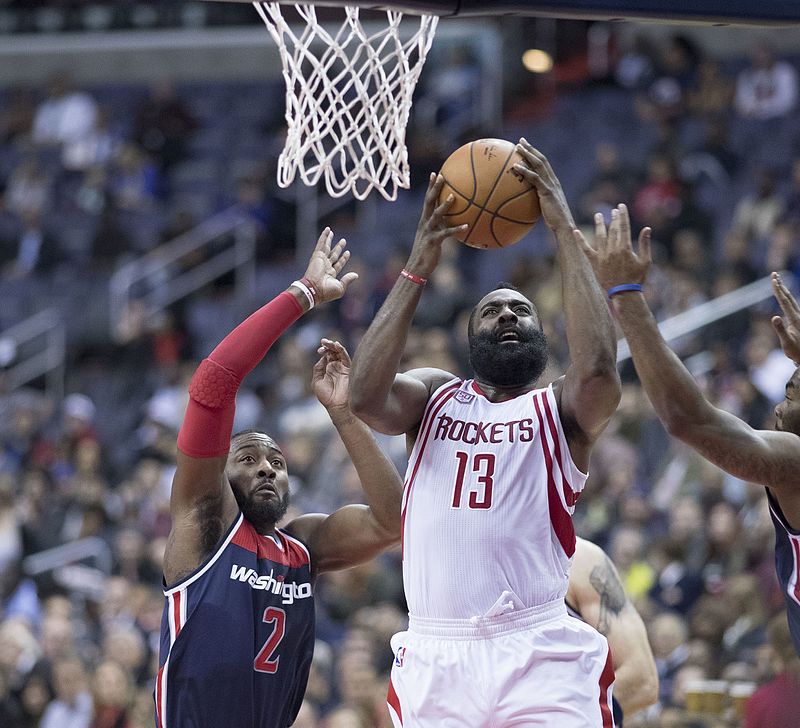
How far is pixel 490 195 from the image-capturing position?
181 inches

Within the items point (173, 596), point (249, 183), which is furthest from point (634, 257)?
point (249, 183)

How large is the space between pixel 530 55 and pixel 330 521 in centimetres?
1170

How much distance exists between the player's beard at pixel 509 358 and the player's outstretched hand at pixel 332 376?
740mm

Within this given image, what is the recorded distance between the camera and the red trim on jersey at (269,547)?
16.7 ft

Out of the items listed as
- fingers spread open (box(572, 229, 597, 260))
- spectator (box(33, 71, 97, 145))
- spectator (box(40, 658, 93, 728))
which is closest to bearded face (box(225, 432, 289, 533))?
fingers spread open (box(572, 229, 597, 260))

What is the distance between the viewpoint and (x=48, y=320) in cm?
1501

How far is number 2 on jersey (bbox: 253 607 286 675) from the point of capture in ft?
16.3

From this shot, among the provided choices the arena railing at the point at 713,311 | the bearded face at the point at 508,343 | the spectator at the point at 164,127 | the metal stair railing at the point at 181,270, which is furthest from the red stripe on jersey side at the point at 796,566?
the spectator at the point at 164,127

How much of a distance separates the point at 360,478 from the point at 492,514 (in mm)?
980

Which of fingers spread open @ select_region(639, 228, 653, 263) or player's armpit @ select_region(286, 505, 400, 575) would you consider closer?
fingers spread open @ select_region(639, 228, 653, 263)

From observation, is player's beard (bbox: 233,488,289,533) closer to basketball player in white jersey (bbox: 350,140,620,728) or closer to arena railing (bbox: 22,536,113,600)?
basketball player in white jersey (bbox: 350,140,620,728)

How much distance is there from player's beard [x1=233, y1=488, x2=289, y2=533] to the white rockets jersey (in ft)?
2.54

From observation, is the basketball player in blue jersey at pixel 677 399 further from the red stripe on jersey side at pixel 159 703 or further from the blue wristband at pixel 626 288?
the red stripe on jersey side at pixel 159 703

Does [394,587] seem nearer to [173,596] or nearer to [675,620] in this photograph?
[675,620]
